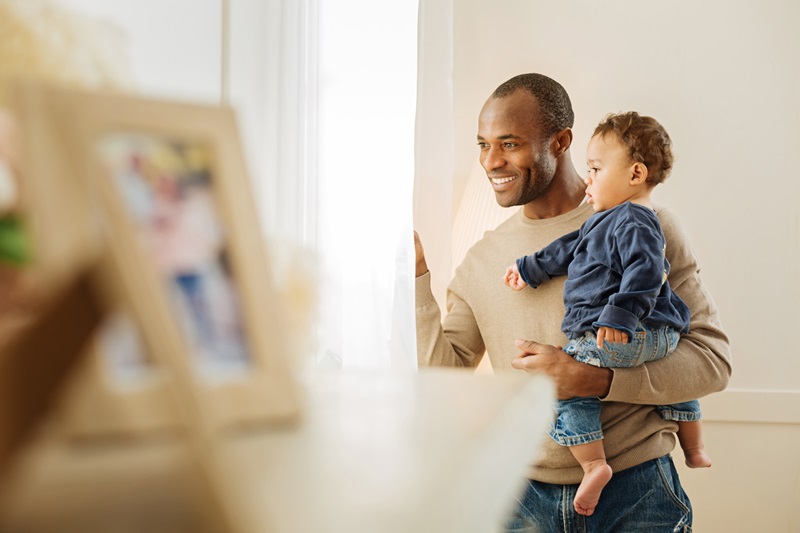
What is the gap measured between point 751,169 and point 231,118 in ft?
7.67

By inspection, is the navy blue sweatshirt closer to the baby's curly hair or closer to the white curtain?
the baby's curly hair

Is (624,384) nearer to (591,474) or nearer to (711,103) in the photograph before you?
(591,474)

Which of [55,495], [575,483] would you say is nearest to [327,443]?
[55,495]

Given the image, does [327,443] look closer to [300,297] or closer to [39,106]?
[39,106]

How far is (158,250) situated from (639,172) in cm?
152

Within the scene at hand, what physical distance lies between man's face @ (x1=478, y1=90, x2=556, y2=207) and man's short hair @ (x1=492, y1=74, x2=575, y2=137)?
0.02 m

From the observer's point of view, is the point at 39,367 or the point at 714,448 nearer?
the point at 39,367

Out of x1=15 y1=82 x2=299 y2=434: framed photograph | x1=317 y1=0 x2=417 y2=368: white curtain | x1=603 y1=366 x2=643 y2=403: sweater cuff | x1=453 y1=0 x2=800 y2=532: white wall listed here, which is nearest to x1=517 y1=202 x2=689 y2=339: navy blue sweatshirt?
x1=603 y1=366 x2=643 y2=403: sweater cuff

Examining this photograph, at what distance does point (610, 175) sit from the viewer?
1600mm

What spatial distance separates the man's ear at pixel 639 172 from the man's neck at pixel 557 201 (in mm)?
210

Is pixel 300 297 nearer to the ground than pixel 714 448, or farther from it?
farther from it

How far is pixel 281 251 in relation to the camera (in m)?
0.54

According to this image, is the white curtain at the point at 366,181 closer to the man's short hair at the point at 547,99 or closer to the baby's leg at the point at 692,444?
the man's short hair at the point at 547,99

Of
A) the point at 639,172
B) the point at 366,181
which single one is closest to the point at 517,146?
the point at 639,172
